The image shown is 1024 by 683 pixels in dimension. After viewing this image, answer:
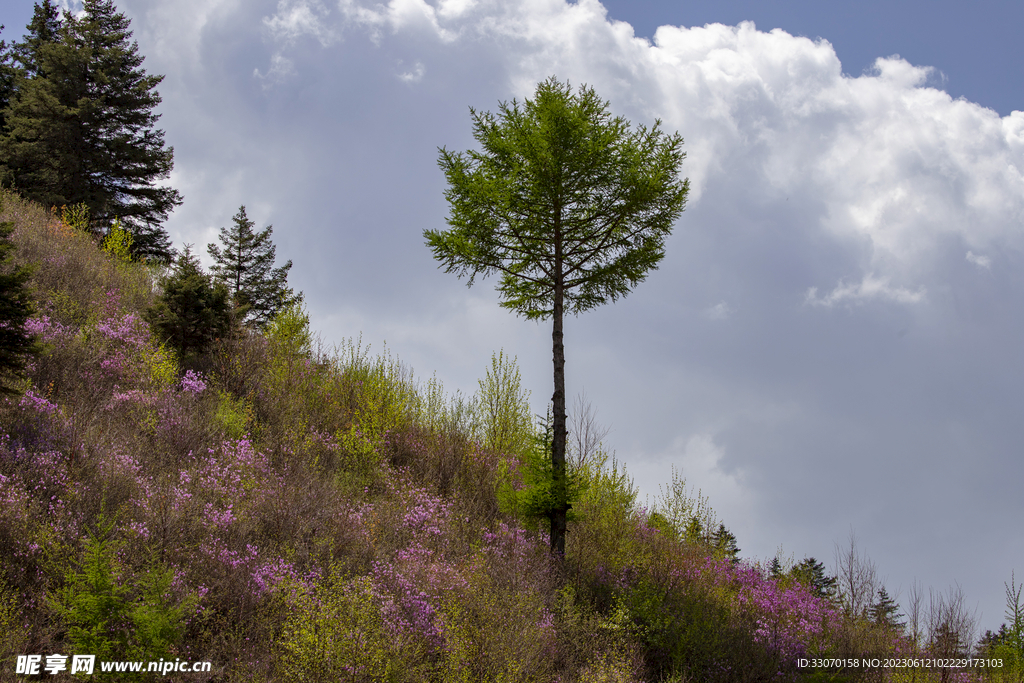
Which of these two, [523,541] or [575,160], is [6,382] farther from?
[575,160]

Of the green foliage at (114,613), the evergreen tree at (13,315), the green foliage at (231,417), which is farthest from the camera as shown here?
the green foliage at (231,417)

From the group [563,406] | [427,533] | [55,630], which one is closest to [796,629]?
[563,406]

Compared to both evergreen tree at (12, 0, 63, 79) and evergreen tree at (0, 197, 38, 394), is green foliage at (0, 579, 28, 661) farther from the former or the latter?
evergreen tree at (12, 0, 63, 79)

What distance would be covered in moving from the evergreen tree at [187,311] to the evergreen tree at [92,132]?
15264mm

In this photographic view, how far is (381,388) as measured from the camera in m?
15.8

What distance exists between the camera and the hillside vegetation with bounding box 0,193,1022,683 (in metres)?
7.00

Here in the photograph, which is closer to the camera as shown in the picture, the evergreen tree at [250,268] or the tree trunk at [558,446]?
the tree trunk at [558,446]

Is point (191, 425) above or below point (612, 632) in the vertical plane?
above

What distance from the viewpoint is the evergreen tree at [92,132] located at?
24.4m

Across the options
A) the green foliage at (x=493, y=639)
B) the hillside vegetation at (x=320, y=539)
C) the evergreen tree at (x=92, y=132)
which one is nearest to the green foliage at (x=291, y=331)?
the hillside vegetation at (x=320, y=539)

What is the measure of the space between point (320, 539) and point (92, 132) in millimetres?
25636

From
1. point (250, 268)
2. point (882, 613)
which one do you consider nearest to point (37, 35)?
point (250, 268)

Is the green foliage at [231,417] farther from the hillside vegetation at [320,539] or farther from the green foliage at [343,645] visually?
the green foliage at [343,645]

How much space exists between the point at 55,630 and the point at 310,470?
5.60 metres
